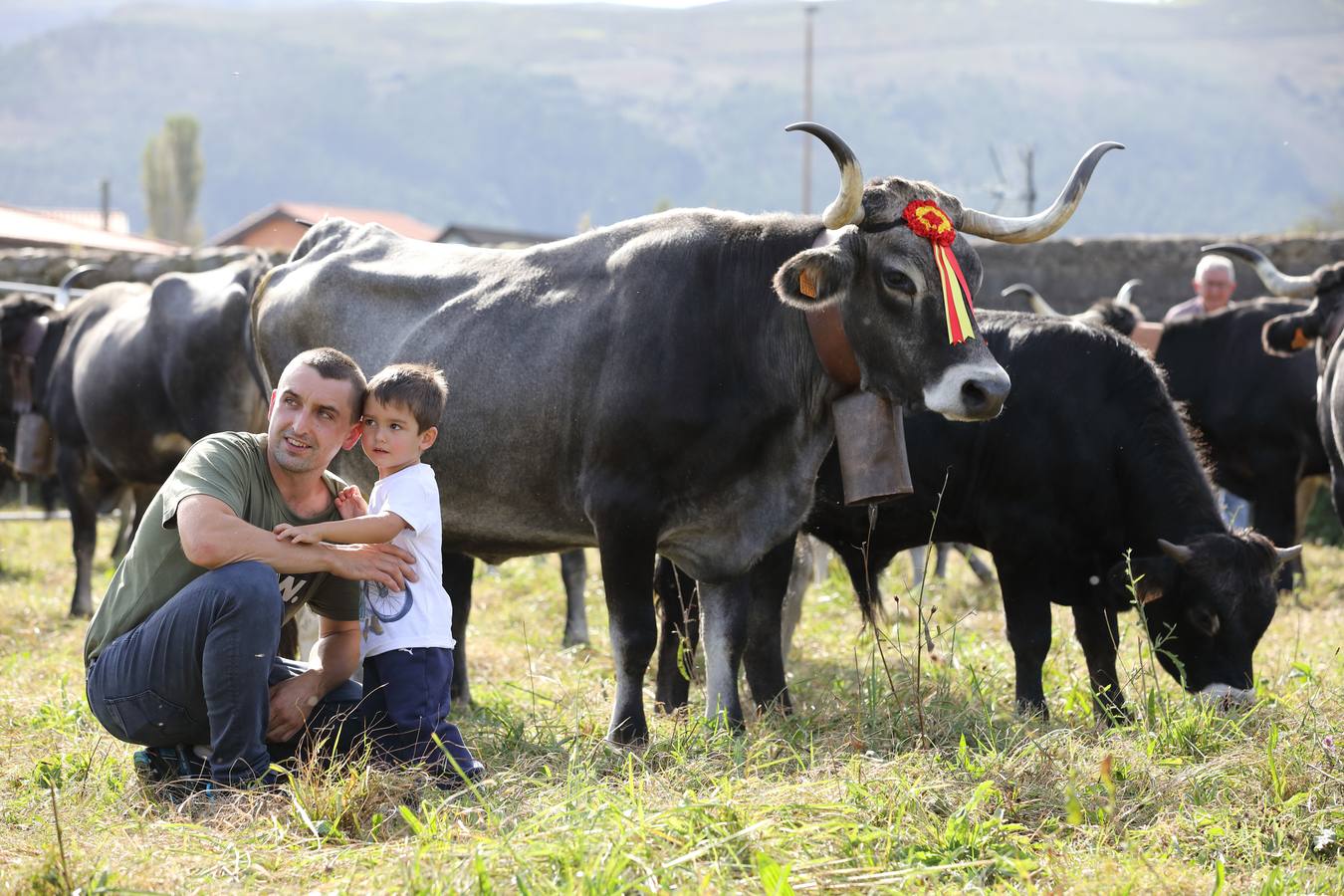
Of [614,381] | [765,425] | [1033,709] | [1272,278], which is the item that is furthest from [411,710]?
[1272,278]

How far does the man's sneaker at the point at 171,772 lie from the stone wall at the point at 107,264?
9514 mm

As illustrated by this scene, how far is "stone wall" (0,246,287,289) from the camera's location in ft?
43.8

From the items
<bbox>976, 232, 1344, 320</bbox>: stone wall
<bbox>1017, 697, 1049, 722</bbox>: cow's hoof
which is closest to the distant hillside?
<bbox>976, 232, 1344, 320</bbox>: stone wall

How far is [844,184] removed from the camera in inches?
174

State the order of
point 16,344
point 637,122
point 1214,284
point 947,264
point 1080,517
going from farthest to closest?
point 637,122 → point 1214,284 → point 16,344 → point 1080,517 → point 947,264

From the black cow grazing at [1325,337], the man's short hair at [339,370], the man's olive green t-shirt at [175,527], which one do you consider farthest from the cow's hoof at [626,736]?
the black cow grazing at [1325,337]

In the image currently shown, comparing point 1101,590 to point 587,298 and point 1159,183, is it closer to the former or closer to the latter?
point 587,298

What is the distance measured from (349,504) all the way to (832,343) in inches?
63.8

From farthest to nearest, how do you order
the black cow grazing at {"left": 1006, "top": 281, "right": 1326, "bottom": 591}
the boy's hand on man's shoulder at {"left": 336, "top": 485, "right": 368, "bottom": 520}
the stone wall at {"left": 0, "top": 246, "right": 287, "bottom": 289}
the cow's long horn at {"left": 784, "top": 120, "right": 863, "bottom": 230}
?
the stone wall at {"left": 0, "top": 246, "right": 287, "bottom": 289} → the black cow grazing at {"left": 1006, "top": 281, "right": 1326, "bottom": 591} → the cow's long horn at {"left": 784, "top": 120, "right": 863, "bottom": 230} → the boy's hand on man's shoulder at {"left": 336, "top": 485, "right": 368, "bottom": 520}

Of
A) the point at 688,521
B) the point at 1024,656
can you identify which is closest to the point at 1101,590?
the point at 1024,656

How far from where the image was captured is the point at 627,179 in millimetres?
154000

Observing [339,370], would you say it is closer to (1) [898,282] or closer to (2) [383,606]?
(2) [383,606]

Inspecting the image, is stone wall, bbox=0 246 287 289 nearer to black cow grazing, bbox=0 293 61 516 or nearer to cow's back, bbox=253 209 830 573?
black cow grazing, bbox=0 293 61 516

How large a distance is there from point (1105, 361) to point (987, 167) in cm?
15234
